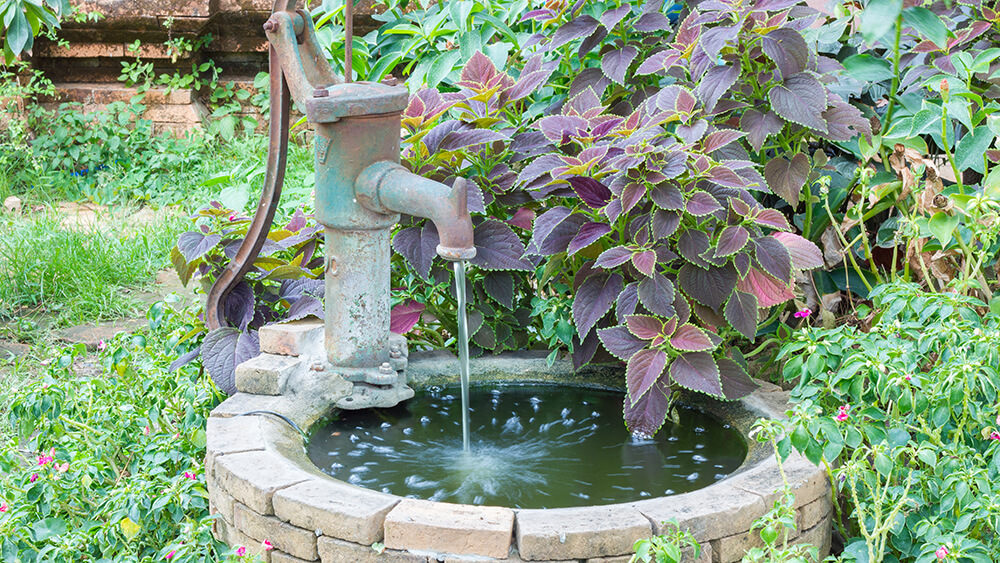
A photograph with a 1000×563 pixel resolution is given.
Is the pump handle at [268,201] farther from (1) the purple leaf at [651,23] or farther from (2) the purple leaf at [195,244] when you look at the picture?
(1) the purple leaf at [651,23]

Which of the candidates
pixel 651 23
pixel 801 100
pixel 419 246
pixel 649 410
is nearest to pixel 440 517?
pixel 649 410

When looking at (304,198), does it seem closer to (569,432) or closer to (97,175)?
(97,175)

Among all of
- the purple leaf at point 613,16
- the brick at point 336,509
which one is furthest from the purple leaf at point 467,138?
the brick at point 336,509

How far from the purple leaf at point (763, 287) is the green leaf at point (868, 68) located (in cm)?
79

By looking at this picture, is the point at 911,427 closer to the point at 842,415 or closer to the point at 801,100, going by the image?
the point at 842,415

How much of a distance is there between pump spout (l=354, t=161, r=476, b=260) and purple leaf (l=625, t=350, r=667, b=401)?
453 mm

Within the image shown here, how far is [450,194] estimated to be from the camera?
1945 mm

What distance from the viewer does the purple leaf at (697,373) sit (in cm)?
209

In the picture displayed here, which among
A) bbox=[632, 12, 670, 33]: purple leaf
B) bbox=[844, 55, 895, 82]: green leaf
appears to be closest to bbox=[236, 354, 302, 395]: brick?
bbox=[632, 12, 670, 33]: purple leaf

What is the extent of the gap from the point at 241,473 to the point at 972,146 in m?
1.77

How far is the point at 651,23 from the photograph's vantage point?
270 cm

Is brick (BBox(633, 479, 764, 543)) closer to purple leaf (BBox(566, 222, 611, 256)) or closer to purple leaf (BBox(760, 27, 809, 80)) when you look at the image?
purple leaf (BBox(566, 222, 611, 256))

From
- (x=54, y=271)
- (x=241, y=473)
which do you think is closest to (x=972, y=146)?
(x=241, y=473)

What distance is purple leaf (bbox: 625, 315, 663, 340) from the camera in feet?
7.11
